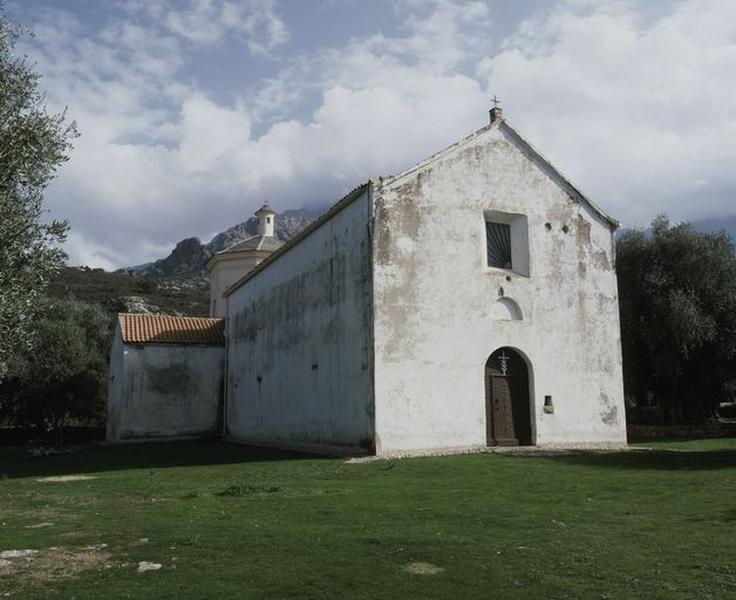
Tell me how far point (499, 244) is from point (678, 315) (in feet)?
37.0

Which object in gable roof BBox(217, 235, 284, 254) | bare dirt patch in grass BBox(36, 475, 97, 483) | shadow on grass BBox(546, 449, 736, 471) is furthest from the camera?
gable roof BBox(217, 235, 284, 254)

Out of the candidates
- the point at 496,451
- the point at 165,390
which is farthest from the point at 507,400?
the point at 165,390

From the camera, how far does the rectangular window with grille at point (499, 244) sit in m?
22.1

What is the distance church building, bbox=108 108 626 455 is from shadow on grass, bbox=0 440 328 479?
7.52 feet

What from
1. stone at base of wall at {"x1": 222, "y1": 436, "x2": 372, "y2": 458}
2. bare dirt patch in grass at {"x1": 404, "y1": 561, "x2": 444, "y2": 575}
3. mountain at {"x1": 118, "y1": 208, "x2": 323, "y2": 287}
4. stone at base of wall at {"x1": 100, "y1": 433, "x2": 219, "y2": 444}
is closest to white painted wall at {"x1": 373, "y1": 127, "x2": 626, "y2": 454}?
stone at base of wall at {"x1": 222, "y1": 436, "x2": 372, "y2": 458}

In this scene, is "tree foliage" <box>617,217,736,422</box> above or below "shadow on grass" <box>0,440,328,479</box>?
above

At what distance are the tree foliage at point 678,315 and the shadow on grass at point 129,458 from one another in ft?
59.0

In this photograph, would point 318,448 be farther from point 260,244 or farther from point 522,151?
point 260,244

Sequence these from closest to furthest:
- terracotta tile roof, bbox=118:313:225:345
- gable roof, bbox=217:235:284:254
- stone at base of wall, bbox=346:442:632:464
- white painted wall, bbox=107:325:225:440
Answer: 1. stone at base of wall, bbox=346:442:632:464
2. white painted wall, bbox=107:325:225:440
3. terracotta tile roof, bbox=118:313:225:345
4. gable roof, bbox=217:235:284:254

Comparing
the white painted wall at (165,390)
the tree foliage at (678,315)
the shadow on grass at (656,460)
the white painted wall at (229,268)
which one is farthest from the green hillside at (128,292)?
the shadow on grass at (656,460)

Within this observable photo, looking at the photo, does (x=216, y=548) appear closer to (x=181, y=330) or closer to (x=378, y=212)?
(x=378, y=212)

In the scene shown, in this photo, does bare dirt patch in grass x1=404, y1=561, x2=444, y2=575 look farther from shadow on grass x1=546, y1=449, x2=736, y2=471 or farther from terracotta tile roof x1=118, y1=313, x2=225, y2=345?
terracotta tile roof x1=118, y1=313, x2=225, y2=345

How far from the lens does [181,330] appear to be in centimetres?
3494

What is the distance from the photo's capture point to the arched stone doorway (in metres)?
20.8
